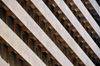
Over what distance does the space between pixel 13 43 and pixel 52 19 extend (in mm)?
8427

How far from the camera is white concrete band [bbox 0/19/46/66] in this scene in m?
40.0

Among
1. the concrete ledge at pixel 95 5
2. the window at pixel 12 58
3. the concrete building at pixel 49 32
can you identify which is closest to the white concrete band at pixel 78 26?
the concrete building at pixel 49 32

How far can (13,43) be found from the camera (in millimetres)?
41062

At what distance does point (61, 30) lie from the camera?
1950 inches

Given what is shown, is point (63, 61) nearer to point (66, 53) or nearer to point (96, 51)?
point (66, 53)

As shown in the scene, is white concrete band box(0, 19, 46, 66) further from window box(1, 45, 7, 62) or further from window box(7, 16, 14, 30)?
window box(7, 16, 14, 30)

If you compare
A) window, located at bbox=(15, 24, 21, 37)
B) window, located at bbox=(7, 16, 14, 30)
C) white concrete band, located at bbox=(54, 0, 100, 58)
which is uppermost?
window, located at bbox=(7, 16, 14, 30)

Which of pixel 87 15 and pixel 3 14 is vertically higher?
pixel 3 14

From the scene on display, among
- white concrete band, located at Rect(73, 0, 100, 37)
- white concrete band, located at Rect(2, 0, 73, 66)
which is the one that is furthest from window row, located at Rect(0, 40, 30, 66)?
white concrete band, located at Rect(73, 0, 100, 37)

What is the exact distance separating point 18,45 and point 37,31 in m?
4.07

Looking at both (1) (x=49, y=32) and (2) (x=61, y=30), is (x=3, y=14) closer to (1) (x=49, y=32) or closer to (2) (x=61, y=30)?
(1) (x=49, y=32)

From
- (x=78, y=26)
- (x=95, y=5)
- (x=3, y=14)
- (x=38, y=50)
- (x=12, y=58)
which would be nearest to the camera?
(x=3, y=14)

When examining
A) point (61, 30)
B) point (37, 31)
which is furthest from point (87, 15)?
point (37, 31)

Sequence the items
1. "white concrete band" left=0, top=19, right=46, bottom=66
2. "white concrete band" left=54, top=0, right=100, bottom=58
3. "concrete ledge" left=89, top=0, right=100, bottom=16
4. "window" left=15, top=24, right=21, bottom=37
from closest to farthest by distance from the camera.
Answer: "white concrete band" left=0, top=19, right=46, bottom=66, "window" left=15, top=24, right=21, bottom=37, "white concrete band" left=54, top=0, right=100, bottom=58, "concrete ledge" left=89, top=0, right=100, bottom=16
